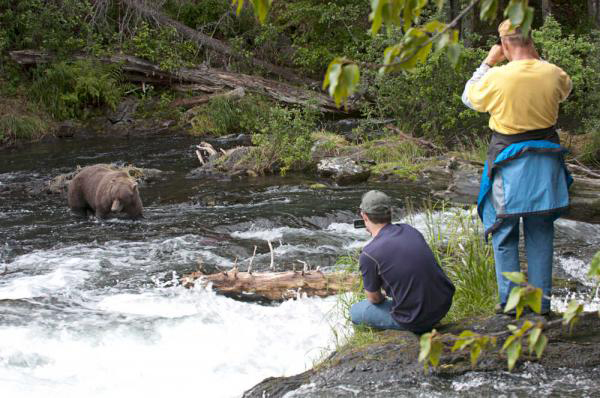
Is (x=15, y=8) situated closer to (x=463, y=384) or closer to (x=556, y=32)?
(x=556, y=32)

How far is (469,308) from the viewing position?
18.4ft

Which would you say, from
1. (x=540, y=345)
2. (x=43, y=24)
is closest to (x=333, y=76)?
(x=540, y=345)

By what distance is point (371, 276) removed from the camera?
195 inches

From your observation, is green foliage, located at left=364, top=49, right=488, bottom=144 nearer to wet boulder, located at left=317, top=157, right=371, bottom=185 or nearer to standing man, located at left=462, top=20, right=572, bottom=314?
wet boulder, located at left=317, top=157, right=371, bottom=185

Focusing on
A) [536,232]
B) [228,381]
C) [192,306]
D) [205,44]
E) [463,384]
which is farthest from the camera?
[205,44]

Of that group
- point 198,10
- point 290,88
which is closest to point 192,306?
point 290,88

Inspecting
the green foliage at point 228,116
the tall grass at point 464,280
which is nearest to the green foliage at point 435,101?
the green foliage at point 228,116

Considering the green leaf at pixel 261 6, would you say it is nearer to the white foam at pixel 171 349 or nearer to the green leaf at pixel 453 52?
the green leaf at pixel 453 52

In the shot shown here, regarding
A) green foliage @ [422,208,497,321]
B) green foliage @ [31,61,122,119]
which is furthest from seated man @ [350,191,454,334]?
green foliage @ [31,61,122,119]

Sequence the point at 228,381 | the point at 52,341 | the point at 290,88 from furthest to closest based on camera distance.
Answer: the point at 290,88
the point at 52,341
the point at 228,381

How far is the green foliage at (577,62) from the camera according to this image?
12.9 m

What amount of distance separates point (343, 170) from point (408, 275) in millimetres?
8961

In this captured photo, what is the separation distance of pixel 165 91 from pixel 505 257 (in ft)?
65.1

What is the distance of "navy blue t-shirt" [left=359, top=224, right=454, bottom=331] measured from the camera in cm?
483
